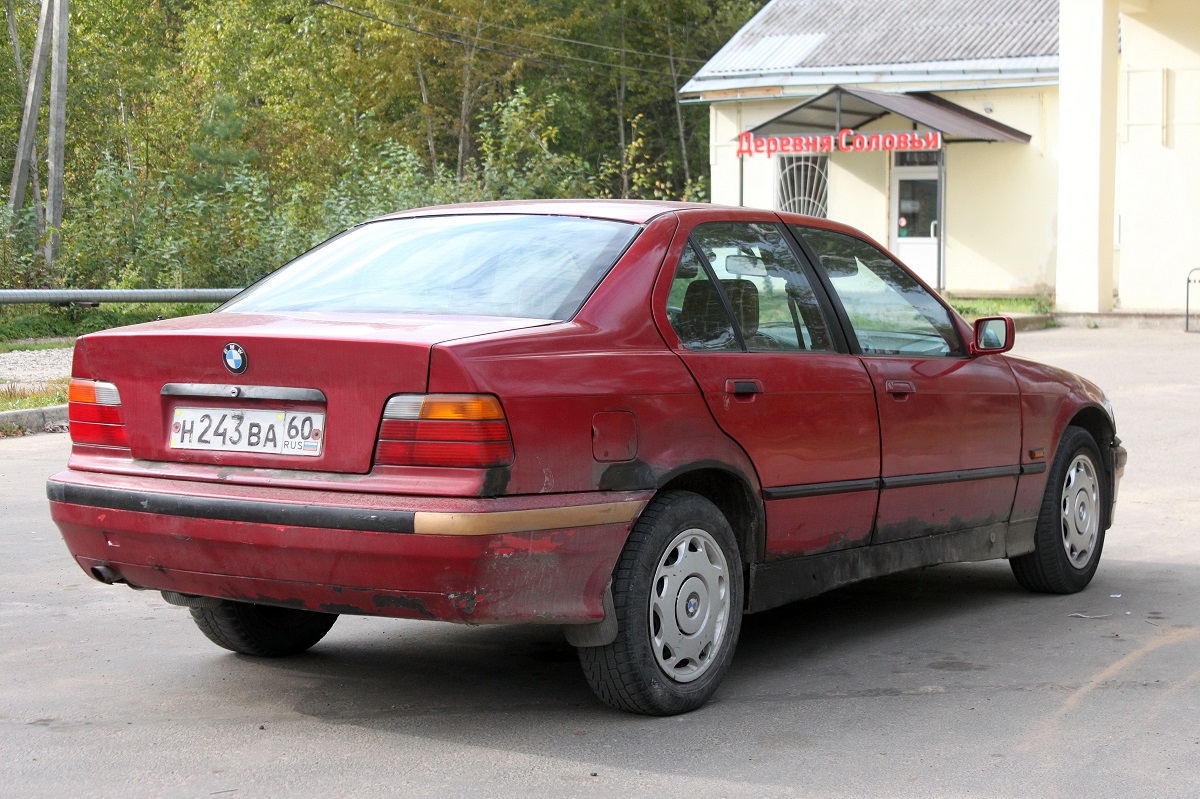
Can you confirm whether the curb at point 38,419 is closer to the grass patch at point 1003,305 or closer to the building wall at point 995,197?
the grass patch at point 1003,305

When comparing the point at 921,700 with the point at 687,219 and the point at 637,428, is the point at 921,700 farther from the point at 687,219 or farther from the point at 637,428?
the point at 687,219

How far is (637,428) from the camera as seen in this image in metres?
4.16

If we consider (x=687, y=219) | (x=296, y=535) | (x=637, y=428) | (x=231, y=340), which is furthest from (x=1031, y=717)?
(x=231, y=340)

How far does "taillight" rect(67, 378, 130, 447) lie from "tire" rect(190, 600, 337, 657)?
757 mm

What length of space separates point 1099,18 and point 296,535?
22.2 m

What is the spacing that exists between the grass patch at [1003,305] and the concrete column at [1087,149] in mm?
974

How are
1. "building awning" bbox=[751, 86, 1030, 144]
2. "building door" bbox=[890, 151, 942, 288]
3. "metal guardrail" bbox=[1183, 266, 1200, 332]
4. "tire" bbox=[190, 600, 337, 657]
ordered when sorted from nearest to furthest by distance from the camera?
"tire" bbox=[190, 600, 337, 657], "metal guardrail" bbox=[1183, 266, 1200, 332], "building awning" bbox=[751, 86, 1030, 144], "building door" bbox=[890, 151, 942, 288]

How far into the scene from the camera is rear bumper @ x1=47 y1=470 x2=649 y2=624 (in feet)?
12.5

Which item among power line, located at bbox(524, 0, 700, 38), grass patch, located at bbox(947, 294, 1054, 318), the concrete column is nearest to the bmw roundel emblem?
grass patch, located at bbox(947, 294, 1054, 318)

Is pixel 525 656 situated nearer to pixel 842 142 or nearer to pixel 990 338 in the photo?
pixel 990 338

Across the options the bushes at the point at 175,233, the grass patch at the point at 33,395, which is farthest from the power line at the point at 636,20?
the grass patch at the point at 33,395

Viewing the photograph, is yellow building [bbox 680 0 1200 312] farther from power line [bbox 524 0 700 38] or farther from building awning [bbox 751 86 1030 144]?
power line [bbox 524 0 700 38]

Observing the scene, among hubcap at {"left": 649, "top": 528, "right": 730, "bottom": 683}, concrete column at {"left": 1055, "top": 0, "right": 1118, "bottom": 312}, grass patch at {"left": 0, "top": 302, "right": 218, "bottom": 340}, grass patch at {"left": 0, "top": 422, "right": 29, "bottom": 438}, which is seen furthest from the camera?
concrete column at {"left": 1055, "top": 0, "right": 1118, "bottom": 312}

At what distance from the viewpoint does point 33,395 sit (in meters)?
12.4
